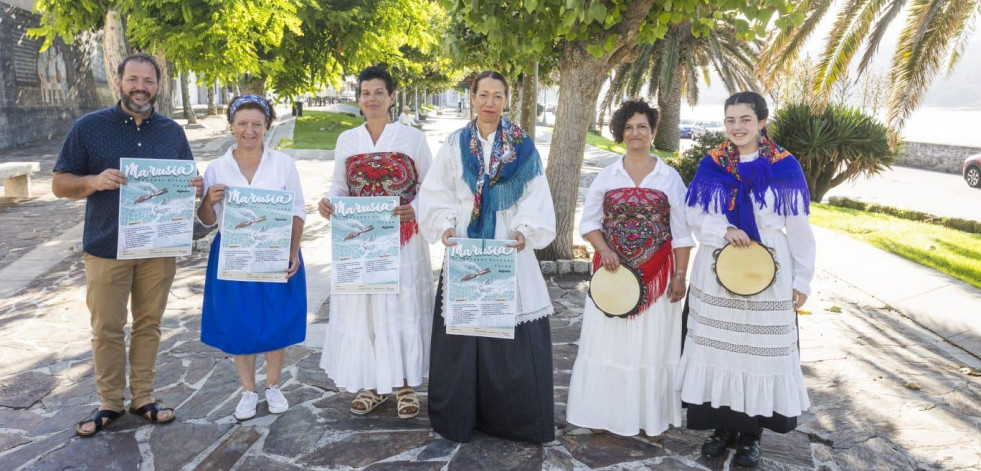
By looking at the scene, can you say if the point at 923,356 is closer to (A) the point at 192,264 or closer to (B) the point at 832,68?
(B) the point at 832,68

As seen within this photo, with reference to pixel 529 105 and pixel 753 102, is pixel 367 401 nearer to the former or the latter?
pixel 753 102

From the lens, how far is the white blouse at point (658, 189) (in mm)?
3879

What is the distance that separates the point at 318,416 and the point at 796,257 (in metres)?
2.99

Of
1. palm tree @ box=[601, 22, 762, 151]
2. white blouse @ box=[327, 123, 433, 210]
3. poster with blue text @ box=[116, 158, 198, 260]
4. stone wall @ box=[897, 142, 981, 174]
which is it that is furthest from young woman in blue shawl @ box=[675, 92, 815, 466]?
stone wall @ box=[897, 142, 981, 174]

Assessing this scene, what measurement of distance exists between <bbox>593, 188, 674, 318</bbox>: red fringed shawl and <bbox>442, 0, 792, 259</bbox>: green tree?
2.27 m

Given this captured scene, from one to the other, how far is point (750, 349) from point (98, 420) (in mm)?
3745

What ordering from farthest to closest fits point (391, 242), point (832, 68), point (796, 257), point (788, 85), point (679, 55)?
point (788, 85), point (679, 55), point (832, 68), point (391, 242), point (796, 257)

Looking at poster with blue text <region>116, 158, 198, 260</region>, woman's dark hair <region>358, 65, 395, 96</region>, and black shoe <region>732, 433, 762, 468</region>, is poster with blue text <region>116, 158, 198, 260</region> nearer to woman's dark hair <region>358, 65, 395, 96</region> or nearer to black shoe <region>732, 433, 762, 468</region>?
woman's dark hair <region>358, 65, 395, 96</region>

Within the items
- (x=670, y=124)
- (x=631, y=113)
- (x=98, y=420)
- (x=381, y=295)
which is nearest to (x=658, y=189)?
(x=631, y=113)

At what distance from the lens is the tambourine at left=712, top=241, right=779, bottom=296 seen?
354 cm

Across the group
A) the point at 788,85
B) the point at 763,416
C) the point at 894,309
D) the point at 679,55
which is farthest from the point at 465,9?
the point at 788,85

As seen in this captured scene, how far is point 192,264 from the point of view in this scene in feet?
27.2

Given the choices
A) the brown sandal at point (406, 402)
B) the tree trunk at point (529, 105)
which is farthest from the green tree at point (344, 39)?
the brown sandal at point (406, 402)

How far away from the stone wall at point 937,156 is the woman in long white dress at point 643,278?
26521 mm
